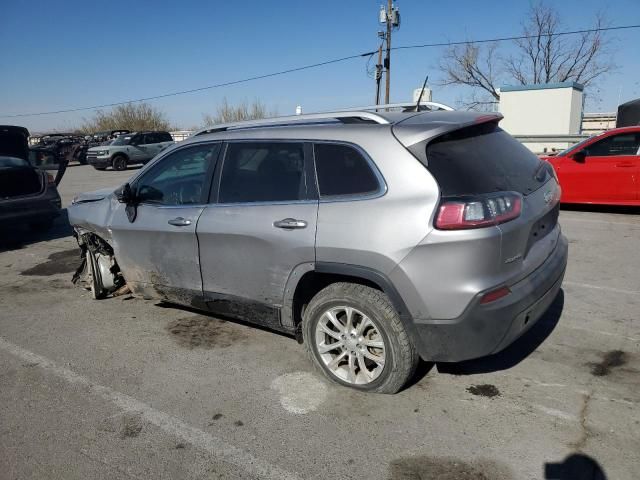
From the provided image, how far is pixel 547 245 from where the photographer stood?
332 centimetres

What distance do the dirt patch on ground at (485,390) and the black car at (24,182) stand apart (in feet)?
24.7

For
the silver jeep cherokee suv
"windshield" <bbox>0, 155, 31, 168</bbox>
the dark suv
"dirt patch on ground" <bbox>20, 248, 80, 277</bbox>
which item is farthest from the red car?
the dark suv

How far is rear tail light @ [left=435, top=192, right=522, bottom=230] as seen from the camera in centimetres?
272

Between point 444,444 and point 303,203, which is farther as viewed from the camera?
point 303,203

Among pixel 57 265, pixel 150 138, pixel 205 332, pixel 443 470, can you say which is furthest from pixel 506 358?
pixel 150 138

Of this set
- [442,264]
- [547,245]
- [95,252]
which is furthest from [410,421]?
[95,252]

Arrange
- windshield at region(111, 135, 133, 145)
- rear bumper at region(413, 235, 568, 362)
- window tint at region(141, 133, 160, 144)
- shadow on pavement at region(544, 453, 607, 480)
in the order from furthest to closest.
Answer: window tint at region(141, 133, 160, 144) < windshield at region(111, 135, 133, 145) < rear bumper at region(413, 235, 568, 362) < shadow on pavement at region(544, 453, 607, 480)

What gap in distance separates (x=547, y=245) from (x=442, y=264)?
3.27 ft

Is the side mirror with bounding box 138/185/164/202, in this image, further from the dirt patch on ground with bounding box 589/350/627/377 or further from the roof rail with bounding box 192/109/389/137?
the dirt patch on ground with bounding box 589/350/627/377

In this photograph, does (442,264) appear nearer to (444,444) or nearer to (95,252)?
(444,444)

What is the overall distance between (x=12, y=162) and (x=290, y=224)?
706cm

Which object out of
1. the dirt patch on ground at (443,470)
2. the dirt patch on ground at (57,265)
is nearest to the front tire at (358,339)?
the dirt patch on ground at (443,470)

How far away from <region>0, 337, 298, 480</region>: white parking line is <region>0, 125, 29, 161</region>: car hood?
6.13 metres

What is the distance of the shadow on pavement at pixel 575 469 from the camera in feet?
8.06
